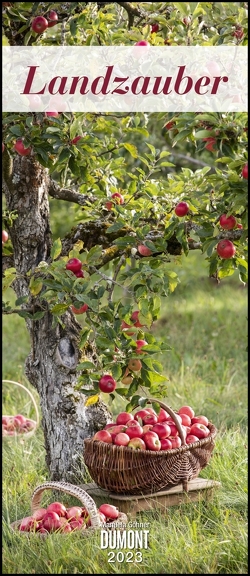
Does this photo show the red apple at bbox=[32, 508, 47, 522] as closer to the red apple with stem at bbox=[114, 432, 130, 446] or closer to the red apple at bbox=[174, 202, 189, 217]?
the red apple with stem at bbox=[114, 432, 130, 446]

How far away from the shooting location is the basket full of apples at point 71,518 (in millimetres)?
2919

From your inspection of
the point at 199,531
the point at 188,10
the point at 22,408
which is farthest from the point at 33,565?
the point at 22,408

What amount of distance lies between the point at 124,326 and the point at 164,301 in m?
6.19

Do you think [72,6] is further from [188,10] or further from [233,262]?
[233,262]

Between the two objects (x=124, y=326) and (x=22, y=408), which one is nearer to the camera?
(x=124, y=326)

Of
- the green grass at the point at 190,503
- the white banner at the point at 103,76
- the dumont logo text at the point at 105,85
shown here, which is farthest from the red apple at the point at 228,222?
the green grass at the point at 190,503

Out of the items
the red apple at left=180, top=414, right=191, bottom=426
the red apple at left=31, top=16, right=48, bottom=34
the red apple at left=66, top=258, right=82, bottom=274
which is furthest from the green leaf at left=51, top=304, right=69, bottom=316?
the red apple at left=31, top=16, right=48, bottom=34

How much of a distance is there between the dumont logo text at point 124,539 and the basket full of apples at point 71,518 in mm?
47

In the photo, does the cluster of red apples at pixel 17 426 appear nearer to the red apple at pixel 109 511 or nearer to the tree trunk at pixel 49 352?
the tree trunk at pixel 49 352

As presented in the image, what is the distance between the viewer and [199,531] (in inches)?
118

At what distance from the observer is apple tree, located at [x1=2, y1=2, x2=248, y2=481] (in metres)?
2.83

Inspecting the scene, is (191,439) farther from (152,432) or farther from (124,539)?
(124,539)

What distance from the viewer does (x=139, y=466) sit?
3.11 metres

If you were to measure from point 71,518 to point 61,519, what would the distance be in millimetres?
38
